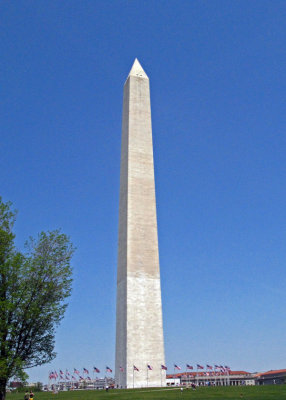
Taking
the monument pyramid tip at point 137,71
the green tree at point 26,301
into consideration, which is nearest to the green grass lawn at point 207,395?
the green tree at point 26,301

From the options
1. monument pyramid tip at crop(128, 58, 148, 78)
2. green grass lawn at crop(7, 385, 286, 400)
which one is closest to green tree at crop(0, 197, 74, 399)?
green grass lawn at crop(7, 385, 286, 400)

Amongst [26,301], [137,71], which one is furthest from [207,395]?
[137,71]

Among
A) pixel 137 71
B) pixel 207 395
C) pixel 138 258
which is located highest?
pixel 137 71

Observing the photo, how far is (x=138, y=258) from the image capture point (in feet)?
141

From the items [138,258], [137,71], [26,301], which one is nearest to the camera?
[26,301]

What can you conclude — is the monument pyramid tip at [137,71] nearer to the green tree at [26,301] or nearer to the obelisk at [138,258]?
the obelisk at [138,258]

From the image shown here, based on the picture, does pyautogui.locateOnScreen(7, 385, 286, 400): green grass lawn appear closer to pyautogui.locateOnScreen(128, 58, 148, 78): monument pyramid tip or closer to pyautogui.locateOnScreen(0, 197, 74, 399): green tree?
pyautogui.locateOnScreen(0, 197, 74, 399): green tree

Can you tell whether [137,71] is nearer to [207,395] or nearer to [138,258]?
[138,258]

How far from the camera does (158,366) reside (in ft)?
133

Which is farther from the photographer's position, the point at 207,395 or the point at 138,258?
the point at 138,258

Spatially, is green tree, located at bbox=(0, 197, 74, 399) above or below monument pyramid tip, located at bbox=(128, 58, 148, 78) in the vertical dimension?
below

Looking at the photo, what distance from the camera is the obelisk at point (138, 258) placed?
40.1 metres

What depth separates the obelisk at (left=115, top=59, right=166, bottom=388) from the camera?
40125 millimetres

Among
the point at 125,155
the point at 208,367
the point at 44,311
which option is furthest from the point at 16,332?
the point at 208,367
